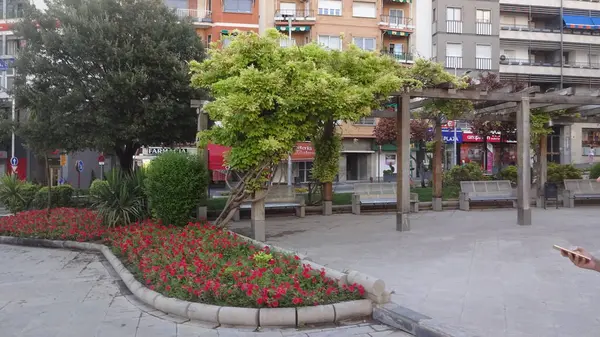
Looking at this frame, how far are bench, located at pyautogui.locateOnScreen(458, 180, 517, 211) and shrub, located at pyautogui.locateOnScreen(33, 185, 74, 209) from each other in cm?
1352

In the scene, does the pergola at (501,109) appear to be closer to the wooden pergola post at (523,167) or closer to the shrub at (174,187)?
the wooden pergola post at (523,167)

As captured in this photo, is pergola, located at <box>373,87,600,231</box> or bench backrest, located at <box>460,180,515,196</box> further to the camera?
bench backrest, located at <box>460,180,515,196</box>

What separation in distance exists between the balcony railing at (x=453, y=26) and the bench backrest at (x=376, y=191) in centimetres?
2521

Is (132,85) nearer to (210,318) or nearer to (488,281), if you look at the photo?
(210,318)

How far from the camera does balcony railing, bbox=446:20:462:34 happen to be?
120 feet

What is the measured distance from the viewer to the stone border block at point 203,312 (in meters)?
5.39

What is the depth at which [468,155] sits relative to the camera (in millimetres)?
41000

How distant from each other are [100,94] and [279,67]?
255 inches

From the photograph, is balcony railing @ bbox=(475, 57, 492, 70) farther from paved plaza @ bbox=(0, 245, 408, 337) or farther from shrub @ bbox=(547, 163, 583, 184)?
paved plaza @ bbox=(0, 245, 408, 337)

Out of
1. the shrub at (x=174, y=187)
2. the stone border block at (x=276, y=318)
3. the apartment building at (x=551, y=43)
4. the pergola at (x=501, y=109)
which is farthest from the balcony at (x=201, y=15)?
the stone border block at (x=276, y=318)

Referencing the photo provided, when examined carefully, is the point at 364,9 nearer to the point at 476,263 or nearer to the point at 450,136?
the point at 450,136

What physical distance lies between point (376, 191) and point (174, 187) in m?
7.50

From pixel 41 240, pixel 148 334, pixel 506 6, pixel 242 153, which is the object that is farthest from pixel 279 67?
pixel 506 6

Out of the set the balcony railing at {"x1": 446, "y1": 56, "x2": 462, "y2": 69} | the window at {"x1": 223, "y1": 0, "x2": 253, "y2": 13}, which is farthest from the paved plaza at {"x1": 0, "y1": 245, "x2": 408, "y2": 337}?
the balcony railing at {"x1": 446, "y1": 56, "x2": 462, "y2": 69}
